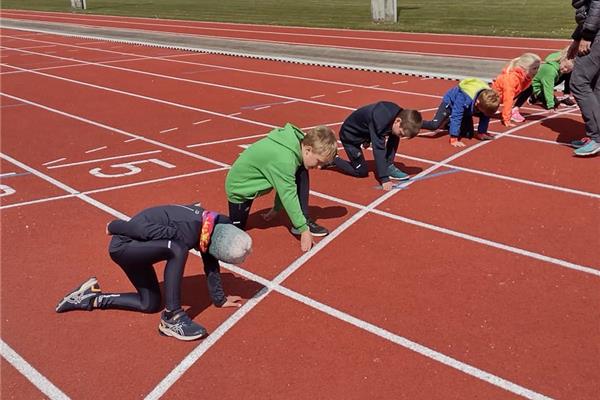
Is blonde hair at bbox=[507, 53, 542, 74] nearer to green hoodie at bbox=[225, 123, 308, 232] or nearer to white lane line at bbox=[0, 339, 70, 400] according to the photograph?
green hoodie at bbox=[225, 123, 308, 232]

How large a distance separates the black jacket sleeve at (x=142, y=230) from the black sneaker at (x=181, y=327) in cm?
57

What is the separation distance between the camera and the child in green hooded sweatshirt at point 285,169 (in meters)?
4.97

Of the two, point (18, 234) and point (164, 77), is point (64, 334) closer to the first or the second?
point (18, 234)

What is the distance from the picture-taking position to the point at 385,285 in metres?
4.85

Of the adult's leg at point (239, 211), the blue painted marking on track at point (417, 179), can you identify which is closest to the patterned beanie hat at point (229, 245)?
the adult's leg at point (239, 211)

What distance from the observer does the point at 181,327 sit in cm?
419

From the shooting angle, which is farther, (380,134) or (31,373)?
(380,134)

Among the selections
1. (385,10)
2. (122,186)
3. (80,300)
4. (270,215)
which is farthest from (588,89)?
(385,10)

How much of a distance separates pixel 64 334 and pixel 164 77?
11.6 meters

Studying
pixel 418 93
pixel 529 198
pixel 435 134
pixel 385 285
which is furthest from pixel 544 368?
pixel 418 93

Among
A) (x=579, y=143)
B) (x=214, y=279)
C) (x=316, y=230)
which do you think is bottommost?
(x=316, y=230)

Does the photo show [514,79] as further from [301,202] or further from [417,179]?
[301,202]

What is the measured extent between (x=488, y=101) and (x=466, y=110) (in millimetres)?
522

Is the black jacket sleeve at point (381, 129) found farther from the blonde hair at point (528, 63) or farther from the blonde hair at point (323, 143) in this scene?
the blonde hair at point (528, 63)
